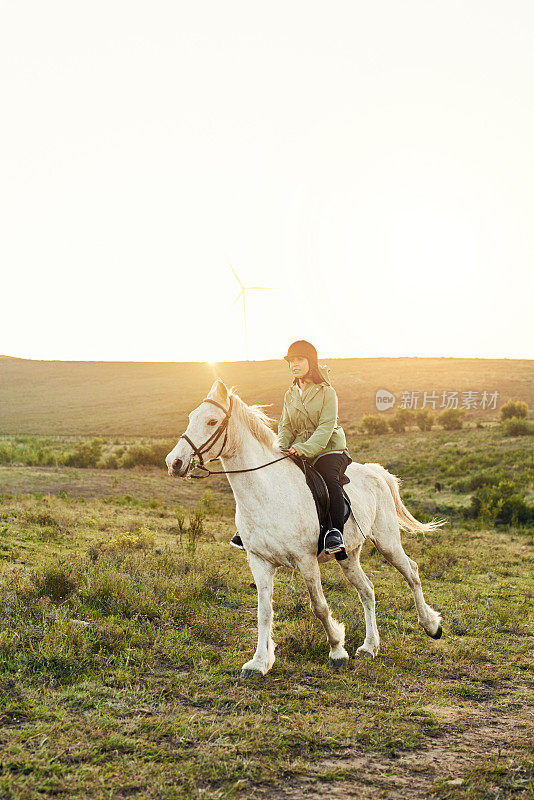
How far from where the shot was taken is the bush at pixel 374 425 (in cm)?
5050

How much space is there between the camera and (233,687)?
17.5 ft

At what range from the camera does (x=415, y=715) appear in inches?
200

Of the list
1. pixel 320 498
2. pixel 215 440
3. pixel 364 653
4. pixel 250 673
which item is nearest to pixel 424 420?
pixel 364 653

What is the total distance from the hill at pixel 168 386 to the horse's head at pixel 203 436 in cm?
5060

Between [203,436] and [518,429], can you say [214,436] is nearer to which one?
[203,436]

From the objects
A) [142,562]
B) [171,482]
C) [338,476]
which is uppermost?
[338,476]

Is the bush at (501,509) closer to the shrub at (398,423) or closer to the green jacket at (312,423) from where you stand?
the green jacket at (312,423)

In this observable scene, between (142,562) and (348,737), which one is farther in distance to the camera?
(142,562)

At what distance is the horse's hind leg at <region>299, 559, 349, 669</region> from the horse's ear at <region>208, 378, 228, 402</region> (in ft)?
5.91

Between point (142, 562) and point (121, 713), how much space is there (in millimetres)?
5125

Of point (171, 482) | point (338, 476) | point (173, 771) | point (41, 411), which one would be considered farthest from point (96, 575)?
point (41, 411)

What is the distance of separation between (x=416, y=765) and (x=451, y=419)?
161 feet

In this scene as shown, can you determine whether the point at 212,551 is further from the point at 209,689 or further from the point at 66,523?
the point at 209,689

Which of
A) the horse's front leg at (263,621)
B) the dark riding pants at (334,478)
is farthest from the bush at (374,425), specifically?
the horse's front leg at (263,621)
